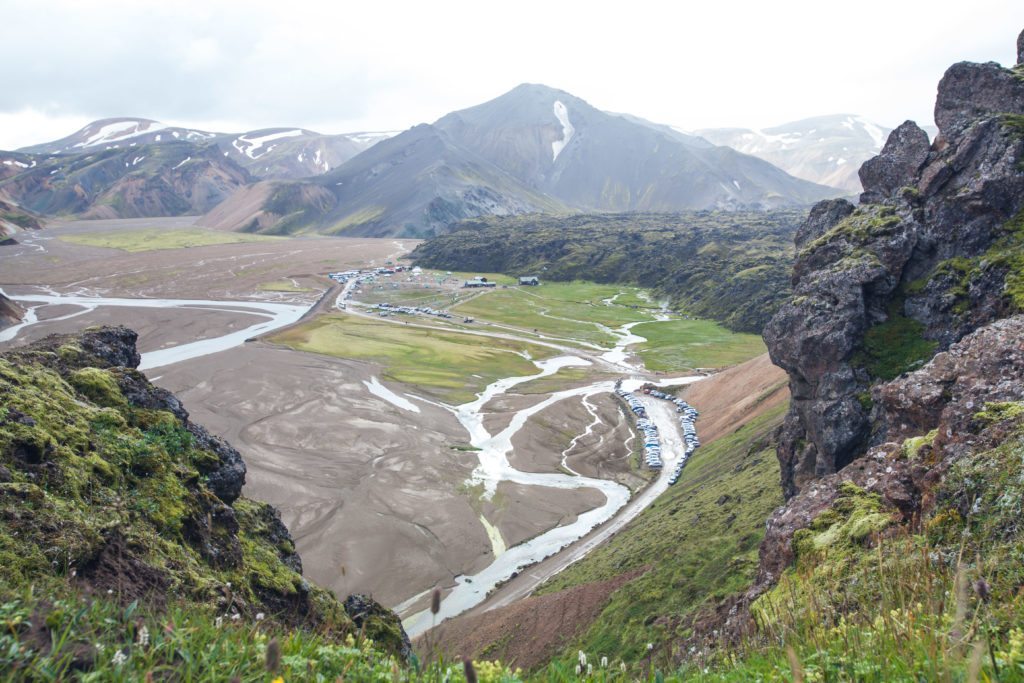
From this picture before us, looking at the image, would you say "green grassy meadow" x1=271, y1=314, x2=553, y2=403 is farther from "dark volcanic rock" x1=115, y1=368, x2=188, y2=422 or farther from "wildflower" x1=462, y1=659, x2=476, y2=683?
"wildflower" x1=462, y1=659, x2=476, y2=683

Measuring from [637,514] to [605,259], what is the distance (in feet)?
490

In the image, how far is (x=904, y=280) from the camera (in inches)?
1112

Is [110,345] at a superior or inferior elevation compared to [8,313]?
superior

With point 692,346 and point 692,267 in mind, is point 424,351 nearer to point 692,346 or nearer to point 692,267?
point 692,346

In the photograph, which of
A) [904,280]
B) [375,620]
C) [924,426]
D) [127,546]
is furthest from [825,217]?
[127,546]

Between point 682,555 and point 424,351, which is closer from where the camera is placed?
point 682,555

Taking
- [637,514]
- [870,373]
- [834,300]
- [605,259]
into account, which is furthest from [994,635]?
[605,259]

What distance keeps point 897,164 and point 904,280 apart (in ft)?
34.1

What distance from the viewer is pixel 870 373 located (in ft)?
87.9

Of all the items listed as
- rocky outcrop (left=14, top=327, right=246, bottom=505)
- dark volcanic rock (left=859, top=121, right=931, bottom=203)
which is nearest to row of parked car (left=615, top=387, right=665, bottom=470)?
dark volcanic rock (left=859, top=121, right=931, bottom=203)

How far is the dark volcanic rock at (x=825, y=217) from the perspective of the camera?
120ft

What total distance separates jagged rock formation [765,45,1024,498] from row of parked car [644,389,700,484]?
23.5m

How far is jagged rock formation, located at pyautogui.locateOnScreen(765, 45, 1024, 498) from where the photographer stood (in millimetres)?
25297

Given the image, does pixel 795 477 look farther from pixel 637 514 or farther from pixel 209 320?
pixel 209 320
